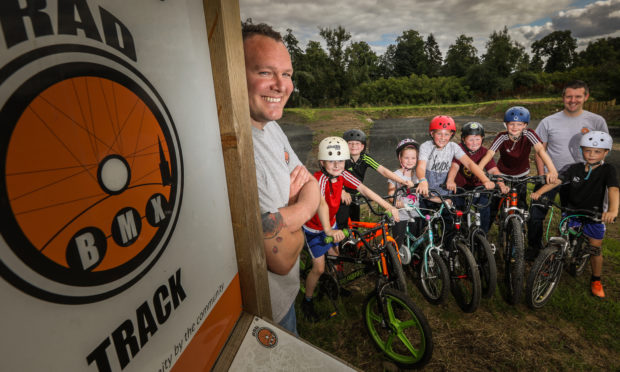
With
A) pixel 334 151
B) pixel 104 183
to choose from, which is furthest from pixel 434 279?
pixel 104 183

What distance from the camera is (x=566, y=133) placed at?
14.0 ft

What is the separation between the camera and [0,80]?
47 cm

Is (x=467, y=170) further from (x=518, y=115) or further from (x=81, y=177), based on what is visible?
(x=81, y=177)

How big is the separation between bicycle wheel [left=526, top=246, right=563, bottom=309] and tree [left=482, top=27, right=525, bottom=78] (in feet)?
148

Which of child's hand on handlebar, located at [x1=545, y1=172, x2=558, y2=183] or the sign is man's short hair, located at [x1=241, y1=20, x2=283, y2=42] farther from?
child's hand on handlebar, located at [x1=545, y1=172, x2=558, y2=183]

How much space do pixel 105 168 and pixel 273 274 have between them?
4.62ft

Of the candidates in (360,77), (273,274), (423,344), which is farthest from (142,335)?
(360,77)

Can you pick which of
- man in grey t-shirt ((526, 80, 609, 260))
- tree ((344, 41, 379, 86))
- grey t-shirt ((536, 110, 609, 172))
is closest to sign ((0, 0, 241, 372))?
man in grey t-shirt ((526, 80, 609, 260))

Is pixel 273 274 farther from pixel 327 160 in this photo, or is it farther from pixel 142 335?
pixel 327 160

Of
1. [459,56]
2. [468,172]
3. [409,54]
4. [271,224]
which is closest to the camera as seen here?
[271,224]

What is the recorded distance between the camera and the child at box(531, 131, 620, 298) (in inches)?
128

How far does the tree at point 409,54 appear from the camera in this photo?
56.8 meters

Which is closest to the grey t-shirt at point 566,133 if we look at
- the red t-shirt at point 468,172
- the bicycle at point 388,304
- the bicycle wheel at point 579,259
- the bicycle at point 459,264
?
the red t-shirt at point 468,172

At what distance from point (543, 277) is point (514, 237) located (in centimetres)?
62
